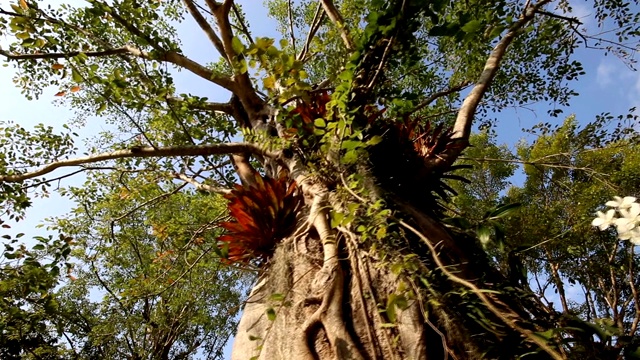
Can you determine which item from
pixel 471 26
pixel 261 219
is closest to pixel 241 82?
pixel 261 219

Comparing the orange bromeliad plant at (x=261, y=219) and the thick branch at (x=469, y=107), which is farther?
the thick branch at (x=469, y=107)

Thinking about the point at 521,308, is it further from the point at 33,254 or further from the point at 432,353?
the point at 33,254

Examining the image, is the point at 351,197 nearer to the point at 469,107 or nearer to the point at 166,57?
the point at 469,107

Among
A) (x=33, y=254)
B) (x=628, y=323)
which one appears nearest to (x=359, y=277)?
(x=33, y=254)

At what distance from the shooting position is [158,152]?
248 cm

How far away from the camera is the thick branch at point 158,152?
2498 mm

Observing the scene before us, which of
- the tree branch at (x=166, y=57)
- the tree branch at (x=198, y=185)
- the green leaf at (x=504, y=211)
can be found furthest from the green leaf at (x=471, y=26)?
the tree branch at (x=198, y=185)

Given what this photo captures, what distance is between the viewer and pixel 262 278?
2223 millimetres

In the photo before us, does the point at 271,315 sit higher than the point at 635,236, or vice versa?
the point at 271,315

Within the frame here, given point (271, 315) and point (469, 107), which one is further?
point (469, 107)

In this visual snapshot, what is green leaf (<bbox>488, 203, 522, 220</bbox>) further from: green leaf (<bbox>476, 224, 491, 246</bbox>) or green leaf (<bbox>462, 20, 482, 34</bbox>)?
green leaf (<bbox>462, 20, 482, 34</bbox>)

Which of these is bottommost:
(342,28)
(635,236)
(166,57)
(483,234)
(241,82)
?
(635,236)

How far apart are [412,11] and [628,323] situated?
825cm

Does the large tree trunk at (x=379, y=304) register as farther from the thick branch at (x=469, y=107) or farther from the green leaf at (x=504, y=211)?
the thick branch at (x=469, y=107)
